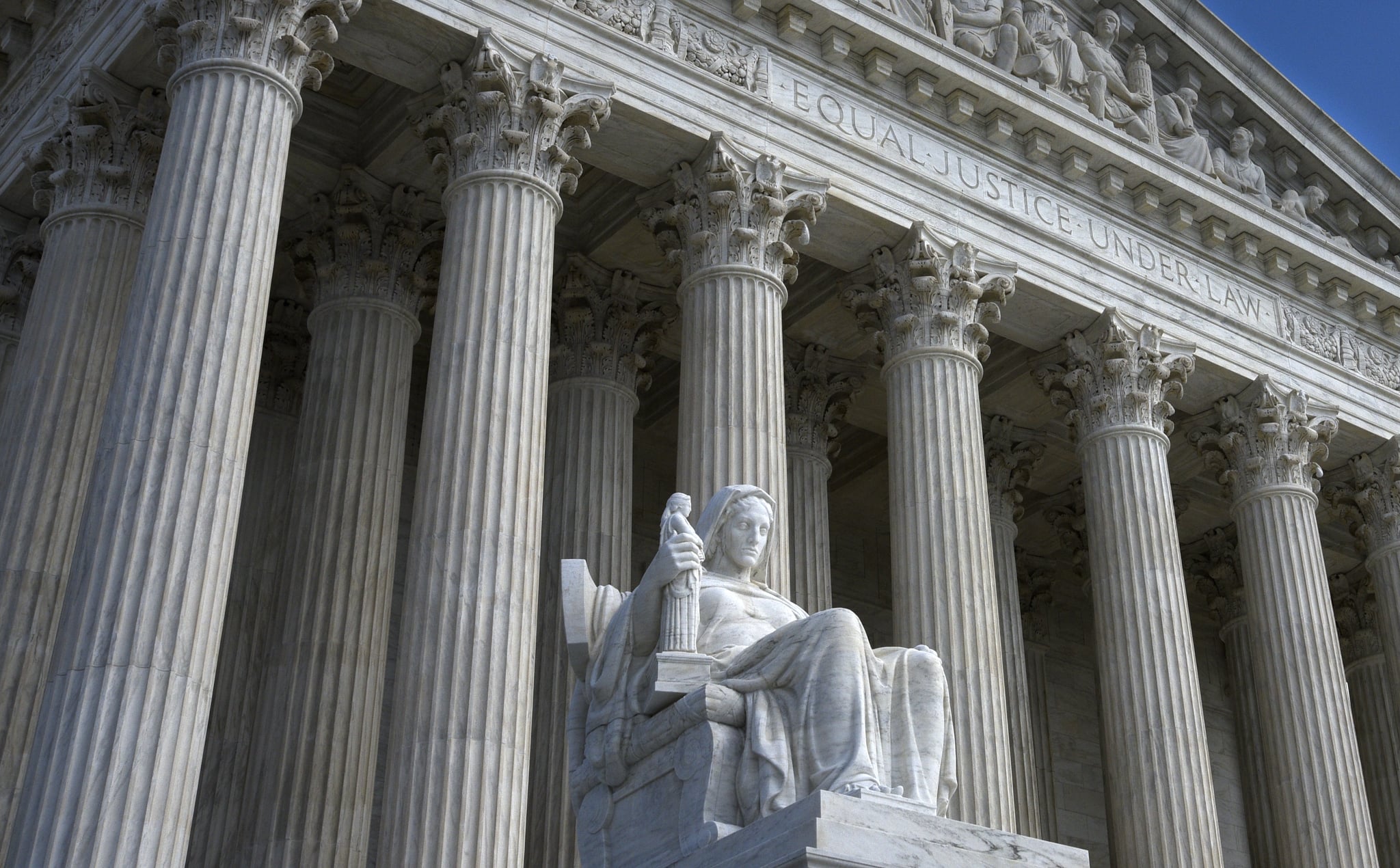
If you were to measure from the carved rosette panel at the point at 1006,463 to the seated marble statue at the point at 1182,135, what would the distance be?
4771 mm

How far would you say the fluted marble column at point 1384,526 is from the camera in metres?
24.4

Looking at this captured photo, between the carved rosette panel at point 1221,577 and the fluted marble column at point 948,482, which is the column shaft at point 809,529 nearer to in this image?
the fluted marble column at point 948,482

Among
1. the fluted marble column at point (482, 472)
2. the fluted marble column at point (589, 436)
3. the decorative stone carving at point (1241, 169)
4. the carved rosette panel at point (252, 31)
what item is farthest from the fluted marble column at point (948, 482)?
the carved rosette panel at point (252, 31)

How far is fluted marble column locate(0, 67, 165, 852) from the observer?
15180mm

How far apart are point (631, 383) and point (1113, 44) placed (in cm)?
948

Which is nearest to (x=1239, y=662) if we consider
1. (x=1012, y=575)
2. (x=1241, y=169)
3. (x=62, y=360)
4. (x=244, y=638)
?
(x=1012, y=575)

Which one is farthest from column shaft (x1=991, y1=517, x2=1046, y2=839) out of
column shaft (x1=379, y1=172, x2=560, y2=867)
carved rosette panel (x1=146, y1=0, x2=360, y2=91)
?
carved rosette panel (x1=146, y1=0, x2=360, y2=91)

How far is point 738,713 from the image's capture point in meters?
8.88

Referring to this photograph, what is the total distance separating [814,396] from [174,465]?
1182 centimetres

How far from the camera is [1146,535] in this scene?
20.8 m

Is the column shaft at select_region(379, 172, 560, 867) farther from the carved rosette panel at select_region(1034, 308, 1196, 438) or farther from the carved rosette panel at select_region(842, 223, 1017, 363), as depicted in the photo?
the carved rosette panel at select_region(1034, 308, 1196, 438)

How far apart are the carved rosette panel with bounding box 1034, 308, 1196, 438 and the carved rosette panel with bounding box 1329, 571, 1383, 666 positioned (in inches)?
421

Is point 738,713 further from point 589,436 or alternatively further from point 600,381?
point 600,381

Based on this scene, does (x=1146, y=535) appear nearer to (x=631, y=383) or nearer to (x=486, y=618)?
(x=631, y=383)
